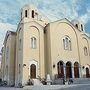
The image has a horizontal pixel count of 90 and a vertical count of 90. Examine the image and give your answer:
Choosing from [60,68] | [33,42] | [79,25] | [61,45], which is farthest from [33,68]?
[79,25]

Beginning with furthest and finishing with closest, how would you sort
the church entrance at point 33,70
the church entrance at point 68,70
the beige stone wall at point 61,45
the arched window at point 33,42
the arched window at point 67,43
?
the arched window at point 67,43
the church entrance at point 68,70
the arched window at point 33,42
the beige stone wall at point 61,45
the church entrance at point 33,70

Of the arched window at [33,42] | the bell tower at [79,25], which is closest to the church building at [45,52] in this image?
the arched window at [33,42]

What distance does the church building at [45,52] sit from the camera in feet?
84.3

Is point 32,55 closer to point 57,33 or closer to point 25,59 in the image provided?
point 25,59

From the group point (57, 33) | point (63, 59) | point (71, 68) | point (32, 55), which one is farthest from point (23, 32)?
point (71, 68)


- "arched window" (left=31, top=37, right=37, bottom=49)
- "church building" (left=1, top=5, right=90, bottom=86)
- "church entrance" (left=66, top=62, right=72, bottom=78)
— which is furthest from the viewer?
"church entrance" (left=66, top=62, right=72, bottom=78)

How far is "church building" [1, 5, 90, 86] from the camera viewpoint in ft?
84.3

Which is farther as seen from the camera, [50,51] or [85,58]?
[85,58]

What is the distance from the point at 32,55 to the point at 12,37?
7.48 meters

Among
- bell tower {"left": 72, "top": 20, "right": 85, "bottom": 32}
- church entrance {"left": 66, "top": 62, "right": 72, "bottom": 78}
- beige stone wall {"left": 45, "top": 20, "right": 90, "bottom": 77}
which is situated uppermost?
bell tower {"left": 72, "top": 20, "right": 85, "bottom": 32}

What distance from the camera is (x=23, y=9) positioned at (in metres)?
29.2

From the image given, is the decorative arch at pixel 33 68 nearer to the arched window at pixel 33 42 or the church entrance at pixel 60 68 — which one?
the arched window at pixel 33 42

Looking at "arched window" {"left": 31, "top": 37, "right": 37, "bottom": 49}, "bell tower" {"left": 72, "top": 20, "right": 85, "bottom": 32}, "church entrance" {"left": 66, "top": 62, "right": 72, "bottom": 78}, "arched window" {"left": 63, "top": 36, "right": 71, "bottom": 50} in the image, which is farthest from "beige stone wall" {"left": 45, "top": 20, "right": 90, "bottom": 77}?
"bell tower" {"left": 72, "top": 20, "right": 85, "bottom": 32}

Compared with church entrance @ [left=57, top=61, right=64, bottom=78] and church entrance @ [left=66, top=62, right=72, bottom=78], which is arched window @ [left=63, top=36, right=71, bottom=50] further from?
church entrance @ [left=57, top=61, right=64, bottom=78]
